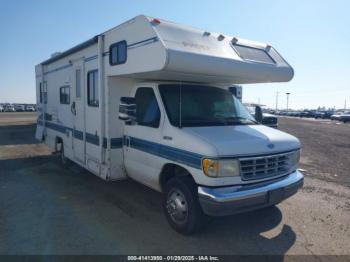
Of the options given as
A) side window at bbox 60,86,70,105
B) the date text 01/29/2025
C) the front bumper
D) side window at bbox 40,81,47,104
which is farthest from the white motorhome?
side window at bbox 40,81,47,104

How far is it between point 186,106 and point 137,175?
1.57 metres

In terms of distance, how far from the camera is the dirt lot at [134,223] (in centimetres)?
399

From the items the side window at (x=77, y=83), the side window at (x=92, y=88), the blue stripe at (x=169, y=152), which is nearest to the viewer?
the blue stripe at (x=169, y=152)

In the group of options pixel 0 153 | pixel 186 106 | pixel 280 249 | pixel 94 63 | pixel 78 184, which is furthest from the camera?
pixel 0 153

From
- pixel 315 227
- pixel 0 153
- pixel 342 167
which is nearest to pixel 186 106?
pixel 315 227

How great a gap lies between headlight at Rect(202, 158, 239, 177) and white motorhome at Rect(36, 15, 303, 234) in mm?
14

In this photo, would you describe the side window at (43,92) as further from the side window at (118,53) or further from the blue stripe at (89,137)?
the side window at (118,53)

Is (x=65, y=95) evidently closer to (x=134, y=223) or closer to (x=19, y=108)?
(x=134, y=223)

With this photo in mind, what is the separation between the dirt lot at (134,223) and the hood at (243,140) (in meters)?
1.30

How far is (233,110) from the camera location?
539cm

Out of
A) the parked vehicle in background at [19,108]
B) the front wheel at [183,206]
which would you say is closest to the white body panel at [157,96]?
the front wheel at [183,206]

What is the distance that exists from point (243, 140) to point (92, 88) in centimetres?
351

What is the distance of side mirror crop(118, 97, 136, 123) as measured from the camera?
15.7 ft

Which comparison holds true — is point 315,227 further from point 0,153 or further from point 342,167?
point 0,153
